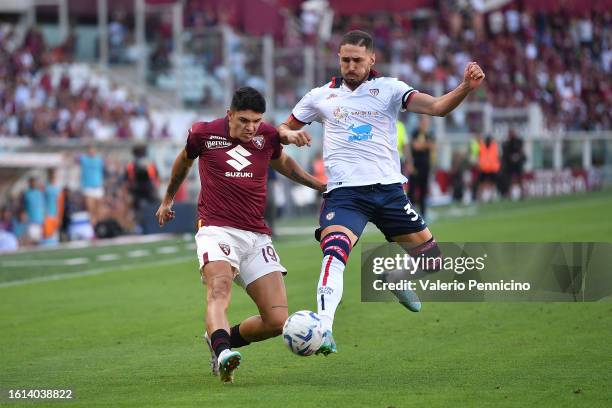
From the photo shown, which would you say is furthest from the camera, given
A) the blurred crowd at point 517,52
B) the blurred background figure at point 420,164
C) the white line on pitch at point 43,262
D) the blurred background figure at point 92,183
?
the blurred crowd at point 517,52

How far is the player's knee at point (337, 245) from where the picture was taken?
934cm

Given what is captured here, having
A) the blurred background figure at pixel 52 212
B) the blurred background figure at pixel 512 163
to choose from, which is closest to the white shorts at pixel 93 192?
the blurred background figure at pixel 52 212

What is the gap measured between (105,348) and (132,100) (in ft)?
80.6

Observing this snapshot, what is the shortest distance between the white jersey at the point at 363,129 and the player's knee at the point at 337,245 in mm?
506

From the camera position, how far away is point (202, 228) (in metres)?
9.07

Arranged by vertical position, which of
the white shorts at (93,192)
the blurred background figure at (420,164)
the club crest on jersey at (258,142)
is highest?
the club crest on jersey at (258,142)

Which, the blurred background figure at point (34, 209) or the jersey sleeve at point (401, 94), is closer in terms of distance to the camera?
the jersey sleeve at point (401, 94)

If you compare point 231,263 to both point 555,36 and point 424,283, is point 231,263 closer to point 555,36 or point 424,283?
point 424,283

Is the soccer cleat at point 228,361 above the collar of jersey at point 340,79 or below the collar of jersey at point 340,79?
below

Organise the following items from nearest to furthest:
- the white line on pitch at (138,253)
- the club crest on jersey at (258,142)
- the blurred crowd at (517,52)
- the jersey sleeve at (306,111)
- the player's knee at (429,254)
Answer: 1. the club crest on jersey at (258,142)
2. the jersey sleeve at (306,111)
3. the player's knee at (429,254)
4. the white line on pitch at (138,253)
5. the blurred crowd at (517,52)

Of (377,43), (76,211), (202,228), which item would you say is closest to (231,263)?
(202,228)

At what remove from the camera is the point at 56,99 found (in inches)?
1237

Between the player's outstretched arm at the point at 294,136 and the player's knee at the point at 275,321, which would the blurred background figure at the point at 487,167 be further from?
the player's knee at the point at 275,321

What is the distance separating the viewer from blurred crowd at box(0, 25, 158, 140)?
2994 cm
